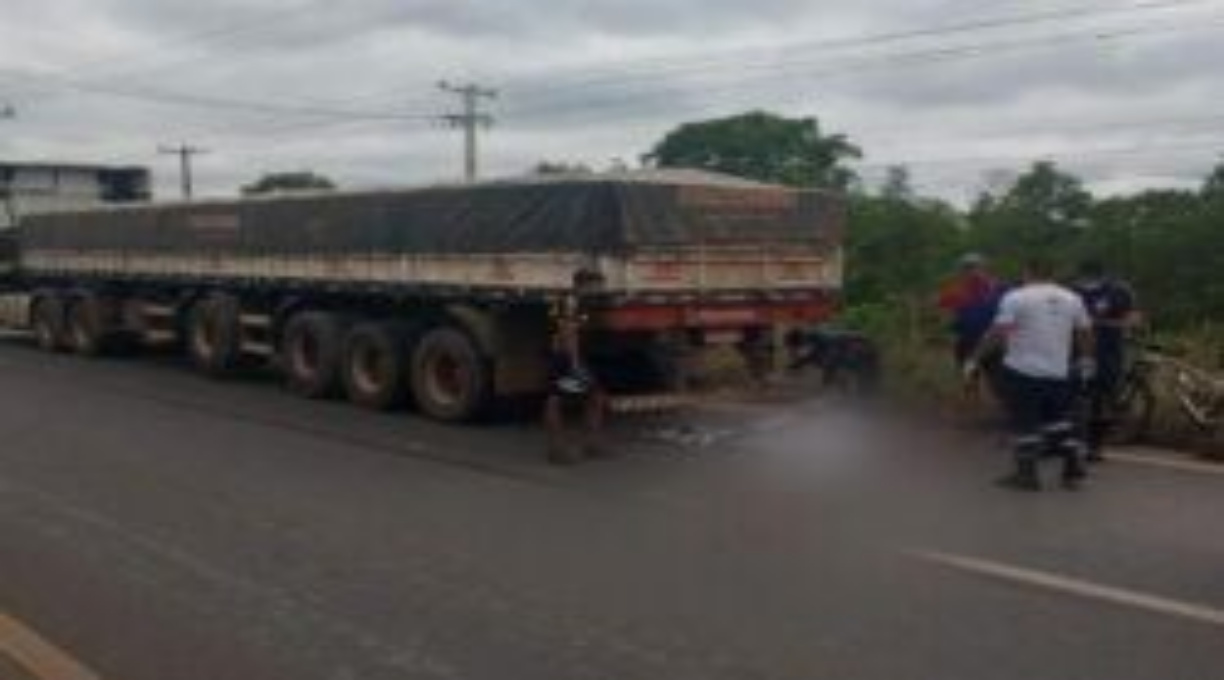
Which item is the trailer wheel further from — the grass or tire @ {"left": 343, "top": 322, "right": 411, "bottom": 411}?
the grass

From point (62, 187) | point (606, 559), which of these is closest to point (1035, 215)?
point (62, 187)

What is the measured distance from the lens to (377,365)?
1677 cm

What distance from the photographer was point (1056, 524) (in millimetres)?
9977

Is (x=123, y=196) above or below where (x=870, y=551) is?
above

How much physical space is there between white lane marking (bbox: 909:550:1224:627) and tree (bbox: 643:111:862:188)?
6957 centimetres

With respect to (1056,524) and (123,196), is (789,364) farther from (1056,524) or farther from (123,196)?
(123,196)

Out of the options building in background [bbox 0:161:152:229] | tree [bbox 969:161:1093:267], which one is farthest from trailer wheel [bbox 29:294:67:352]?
tree [bbox 969:161:1093:267]

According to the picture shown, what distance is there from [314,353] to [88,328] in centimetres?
695

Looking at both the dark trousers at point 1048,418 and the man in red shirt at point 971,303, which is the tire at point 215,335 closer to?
the man in red shirt at point 971,303

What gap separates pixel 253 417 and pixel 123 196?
14.2m

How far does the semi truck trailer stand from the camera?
1428 cm

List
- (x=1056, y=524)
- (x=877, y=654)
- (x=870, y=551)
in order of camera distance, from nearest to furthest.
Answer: (x=877, y=654), (x=870, y=551), (x=1056, y=524)

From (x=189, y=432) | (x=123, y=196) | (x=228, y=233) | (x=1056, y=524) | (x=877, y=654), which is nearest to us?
(x=877, y=654)

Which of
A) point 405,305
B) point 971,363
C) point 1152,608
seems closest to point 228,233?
point 405,305
